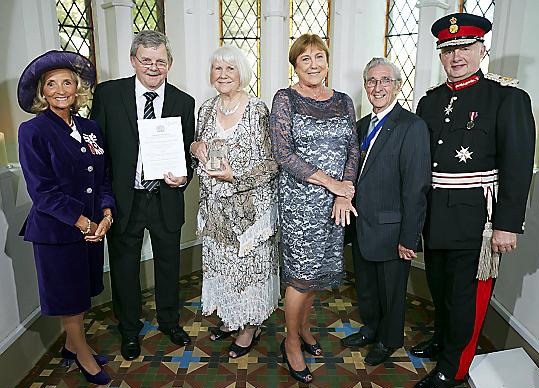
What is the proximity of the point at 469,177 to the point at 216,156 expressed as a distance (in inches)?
46.2

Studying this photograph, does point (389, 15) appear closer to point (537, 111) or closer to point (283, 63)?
point (283, 63)

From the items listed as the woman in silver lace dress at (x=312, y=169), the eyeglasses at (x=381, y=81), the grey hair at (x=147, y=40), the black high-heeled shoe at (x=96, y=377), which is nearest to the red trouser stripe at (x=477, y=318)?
the woman in silver lace dress at (x=312, y=169)

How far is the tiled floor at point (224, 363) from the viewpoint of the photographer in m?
2.38

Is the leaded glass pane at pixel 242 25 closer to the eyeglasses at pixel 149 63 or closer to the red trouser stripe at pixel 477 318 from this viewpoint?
the eyeglasses at pixel 149 63

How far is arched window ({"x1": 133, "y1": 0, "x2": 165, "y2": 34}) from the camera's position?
3.46 m

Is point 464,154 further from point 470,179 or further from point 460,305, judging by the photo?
point 460,305

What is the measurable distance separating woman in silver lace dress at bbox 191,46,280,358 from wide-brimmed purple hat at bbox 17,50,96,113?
2.08ft

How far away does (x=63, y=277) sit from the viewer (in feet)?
6.98

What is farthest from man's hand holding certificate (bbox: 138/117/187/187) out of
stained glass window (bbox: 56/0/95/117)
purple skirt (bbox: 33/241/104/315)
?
stained glass window (bbox: 56/0/95/117)

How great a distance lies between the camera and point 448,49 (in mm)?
2143

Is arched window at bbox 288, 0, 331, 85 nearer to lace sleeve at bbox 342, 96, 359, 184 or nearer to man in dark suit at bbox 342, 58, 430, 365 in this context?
man in dark suit at bbox 342, 58, 430, 365

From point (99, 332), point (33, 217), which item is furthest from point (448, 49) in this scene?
point (99, 332)

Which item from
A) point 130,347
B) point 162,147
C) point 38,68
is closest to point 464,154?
point 162,147

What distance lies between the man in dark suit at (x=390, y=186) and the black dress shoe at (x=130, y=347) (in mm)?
1348
